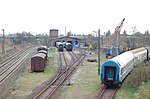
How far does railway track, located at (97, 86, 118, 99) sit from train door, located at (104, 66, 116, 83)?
2.86ft

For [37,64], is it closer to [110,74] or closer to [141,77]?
[110,74]

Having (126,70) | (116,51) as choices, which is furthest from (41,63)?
(116,51)

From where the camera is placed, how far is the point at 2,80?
32.9 metres

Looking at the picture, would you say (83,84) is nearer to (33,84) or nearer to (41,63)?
(33,84)

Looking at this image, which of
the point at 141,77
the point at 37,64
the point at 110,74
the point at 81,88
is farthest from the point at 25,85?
the point at 141,77

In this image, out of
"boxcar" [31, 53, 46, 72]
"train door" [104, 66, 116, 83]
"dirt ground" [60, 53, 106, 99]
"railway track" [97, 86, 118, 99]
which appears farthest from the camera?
"boxcar" [31, 53, 46, 72]

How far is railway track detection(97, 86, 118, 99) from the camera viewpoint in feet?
76.3

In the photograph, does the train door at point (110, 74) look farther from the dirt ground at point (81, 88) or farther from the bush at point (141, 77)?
the bush at point (141, 77)

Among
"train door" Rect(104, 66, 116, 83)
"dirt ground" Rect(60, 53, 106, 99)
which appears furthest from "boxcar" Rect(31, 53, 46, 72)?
"train door" Rect(104, 66, 116, 83)

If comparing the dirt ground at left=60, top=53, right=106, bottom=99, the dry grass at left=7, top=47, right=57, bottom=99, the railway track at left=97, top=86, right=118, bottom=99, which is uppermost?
the railway track at left=97, top=86, right=118, bottom=99

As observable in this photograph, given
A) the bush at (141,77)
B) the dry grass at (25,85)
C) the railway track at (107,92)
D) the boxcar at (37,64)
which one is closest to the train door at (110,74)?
Result: the railway track at (107,92)

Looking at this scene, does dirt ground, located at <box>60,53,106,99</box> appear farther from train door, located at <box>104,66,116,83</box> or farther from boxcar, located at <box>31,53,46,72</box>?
boxcar, located at <box>31,53,46,72</box>

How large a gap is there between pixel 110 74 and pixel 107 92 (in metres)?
2.00

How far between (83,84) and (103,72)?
12.0 ft
